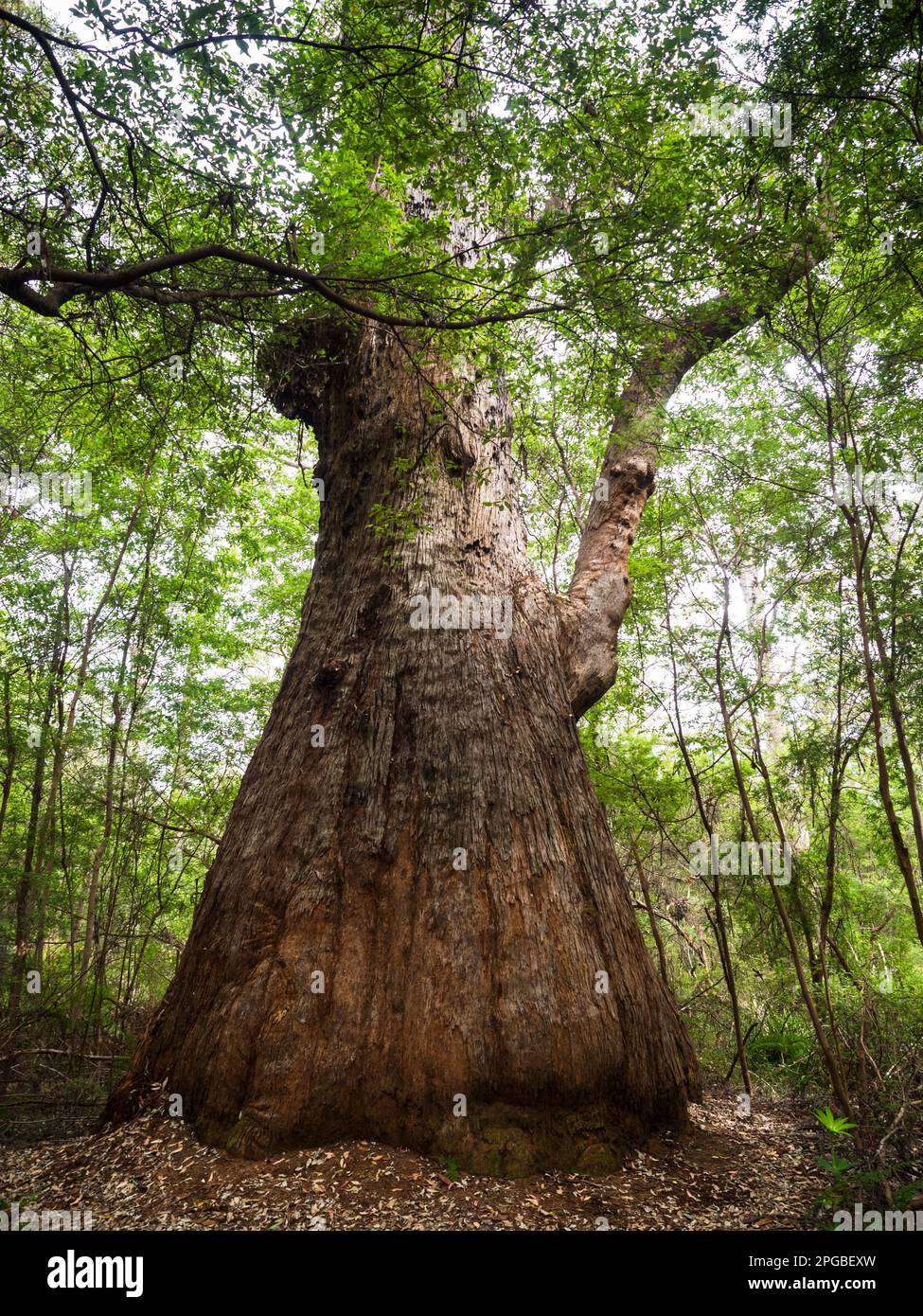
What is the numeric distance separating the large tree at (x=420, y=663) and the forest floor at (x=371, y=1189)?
0.12 meters

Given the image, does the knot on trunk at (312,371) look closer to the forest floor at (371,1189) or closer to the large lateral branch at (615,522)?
the large lateral branch at (615,522)

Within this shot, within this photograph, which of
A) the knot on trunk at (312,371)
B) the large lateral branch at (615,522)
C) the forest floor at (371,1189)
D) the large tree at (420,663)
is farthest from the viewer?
the knot on trunk at (312,371)

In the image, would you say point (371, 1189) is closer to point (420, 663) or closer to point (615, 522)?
point (420, 663)

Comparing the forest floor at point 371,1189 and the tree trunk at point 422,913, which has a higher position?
the tree trunk at point 422,913

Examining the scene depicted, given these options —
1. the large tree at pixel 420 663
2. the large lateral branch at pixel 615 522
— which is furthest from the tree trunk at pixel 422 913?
the large lateral branch at pixel 615 522

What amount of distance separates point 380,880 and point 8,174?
12.5 ft

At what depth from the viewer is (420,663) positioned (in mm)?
3824

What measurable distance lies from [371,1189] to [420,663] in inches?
95.0

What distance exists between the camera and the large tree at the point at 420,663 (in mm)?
2775

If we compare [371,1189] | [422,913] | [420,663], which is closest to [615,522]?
[420,663]

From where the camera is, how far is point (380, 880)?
10.7ft

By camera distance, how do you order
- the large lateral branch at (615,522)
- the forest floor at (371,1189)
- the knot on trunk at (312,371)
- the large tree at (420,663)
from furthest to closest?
the knot on trunk at (312,371), the large lateral branch at (615,522), the large tree at (420,663), the forest floor at (371,1189)
